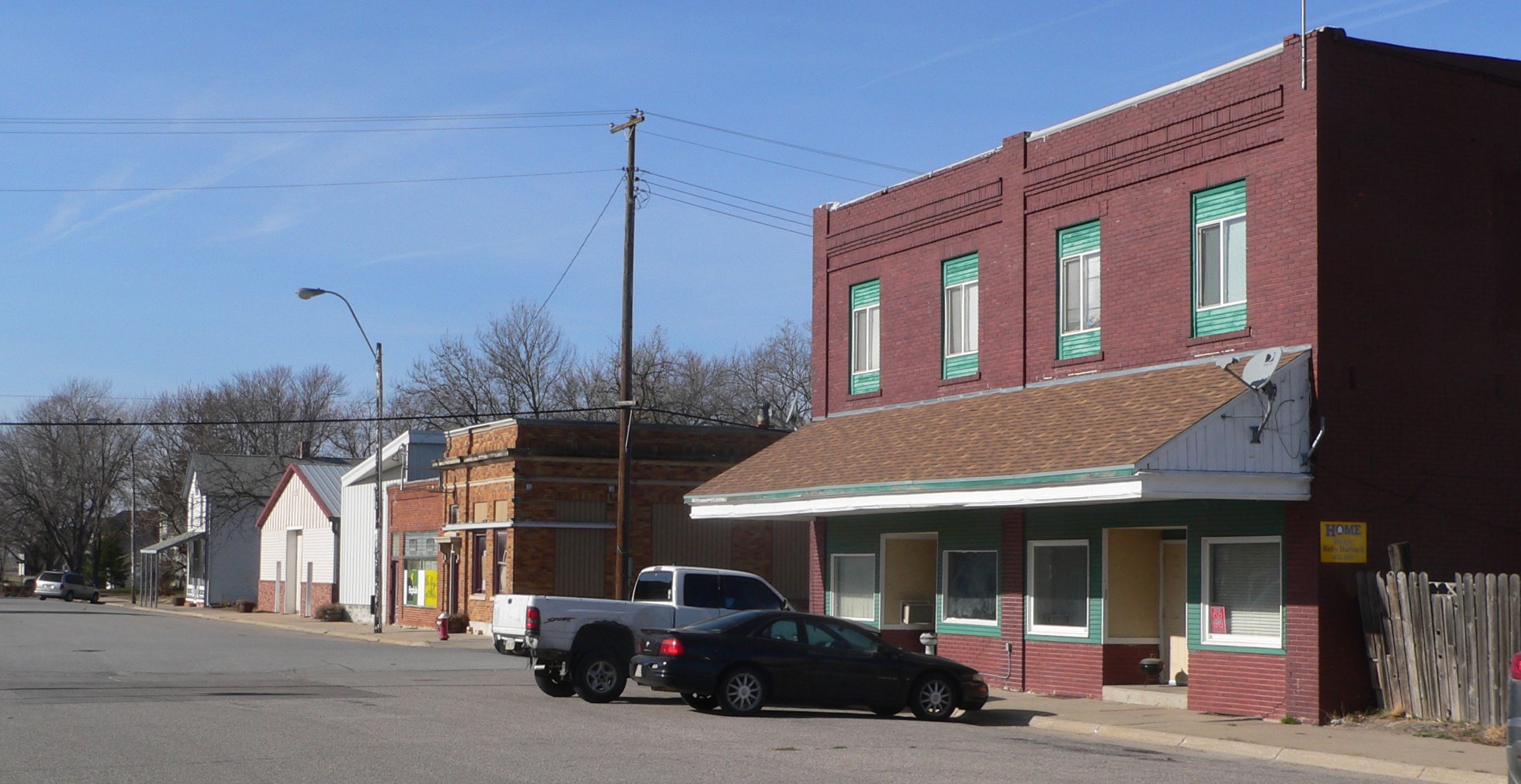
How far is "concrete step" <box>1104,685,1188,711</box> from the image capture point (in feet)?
61.1

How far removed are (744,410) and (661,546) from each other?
32.8 metres

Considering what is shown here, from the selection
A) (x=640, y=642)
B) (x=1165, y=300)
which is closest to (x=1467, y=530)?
(x=1165, y=300)

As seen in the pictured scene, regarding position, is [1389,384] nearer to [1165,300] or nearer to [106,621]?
[1165,300]

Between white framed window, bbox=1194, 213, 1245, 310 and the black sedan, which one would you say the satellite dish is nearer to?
white framed window, bbox=1194, 213, 1245, 310

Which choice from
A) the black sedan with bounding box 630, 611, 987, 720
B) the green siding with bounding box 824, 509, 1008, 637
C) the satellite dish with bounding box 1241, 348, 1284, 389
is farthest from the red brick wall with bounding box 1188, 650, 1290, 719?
the green siding with bounding box 824, 509, 1008, 637

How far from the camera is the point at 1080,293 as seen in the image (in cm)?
2097

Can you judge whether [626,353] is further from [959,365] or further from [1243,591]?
[1243,591]

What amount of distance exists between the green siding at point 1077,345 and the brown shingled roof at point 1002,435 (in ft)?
1.56

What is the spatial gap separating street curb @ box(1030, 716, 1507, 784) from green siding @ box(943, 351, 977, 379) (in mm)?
6701

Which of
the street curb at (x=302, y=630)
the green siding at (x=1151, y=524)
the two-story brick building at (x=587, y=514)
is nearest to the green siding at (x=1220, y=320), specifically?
the green siding at (x=1151, y=524)

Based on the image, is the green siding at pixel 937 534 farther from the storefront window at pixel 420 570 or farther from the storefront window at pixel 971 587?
the storefront window at pixel 420 570

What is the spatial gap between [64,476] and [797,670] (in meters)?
80.2

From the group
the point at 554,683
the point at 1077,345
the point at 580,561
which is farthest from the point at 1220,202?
the point at 580,561

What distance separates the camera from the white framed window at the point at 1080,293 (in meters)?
20.7
